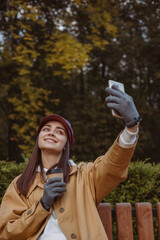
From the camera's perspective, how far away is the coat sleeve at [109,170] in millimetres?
1957

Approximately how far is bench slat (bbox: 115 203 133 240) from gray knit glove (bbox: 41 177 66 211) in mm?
573

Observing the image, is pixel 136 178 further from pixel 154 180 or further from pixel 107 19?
pixel 107 19

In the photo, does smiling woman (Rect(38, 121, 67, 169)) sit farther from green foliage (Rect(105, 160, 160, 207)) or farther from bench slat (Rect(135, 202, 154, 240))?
green foliage (Rect(105, 160, 160, 207))

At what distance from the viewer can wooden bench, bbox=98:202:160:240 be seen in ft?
7.64

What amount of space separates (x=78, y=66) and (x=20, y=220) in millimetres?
5128

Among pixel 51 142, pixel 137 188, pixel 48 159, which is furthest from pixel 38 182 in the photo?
pixel 137 188

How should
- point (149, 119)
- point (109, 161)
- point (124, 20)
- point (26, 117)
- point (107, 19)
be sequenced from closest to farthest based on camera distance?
point (109, 161) → point (107, 19) → point (26, 117) → point (124, 20) → point (149, 119)

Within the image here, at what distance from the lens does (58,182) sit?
208cm

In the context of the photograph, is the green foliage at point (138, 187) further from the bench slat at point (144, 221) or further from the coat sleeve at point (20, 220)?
the coat sleeve at point (20, 220)

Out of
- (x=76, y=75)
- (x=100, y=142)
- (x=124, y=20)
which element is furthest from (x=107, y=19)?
(x=76, y=75)

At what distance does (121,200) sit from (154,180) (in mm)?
443

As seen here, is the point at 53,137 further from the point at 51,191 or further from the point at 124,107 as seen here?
the point at 124,107

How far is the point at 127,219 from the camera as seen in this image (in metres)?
2.34

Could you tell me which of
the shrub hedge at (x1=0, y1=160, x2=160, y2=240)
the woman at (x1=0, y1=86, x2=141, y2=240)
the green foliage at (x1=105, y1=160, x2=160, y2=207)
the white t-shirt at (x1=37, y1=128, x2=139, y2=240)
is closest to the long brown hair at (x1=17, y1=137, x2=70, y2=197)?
the woman at (x1=0, y1=86, x2=141, y2=240)
